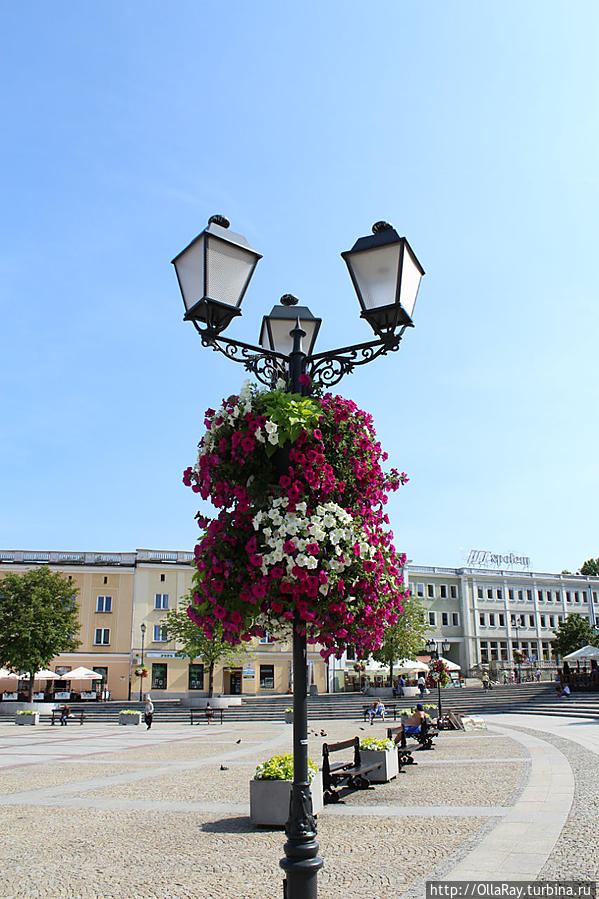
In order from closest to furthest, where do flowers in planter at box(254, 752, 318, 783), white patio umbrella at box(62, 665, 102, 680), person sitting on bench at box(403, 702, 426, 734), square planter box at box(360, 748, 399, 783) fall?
flowers in planter at box(254, 752, 318, 783) < square planter box at box(360, 748, 399, 783) < person sitting on bench at box(403, 702, 426, 734) < white patio umbrella at box(62, 665, 102, 680)

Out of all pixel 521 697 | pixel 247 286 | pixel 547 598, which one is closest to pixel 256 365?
pixel 247 286

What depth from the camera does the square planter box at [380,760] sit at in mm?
12836

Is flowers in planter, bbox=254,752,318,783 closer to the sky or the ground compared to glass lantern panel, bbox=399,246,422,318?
closer to the ground

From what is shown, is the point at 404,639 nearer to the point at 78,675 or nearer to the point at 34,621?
the point at 78,675

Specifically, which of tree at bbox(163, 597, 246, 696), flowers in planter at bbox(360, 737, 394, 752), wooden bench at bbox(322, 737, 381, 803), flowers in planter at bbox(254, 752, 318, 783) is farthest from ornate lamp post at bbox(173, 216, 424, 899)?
tree at bbox(163, 597, 246, 696)

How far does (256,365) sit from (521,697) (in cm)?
3723

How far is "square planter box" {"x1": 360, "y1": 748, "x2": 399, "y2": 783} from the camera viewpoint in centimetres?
1284

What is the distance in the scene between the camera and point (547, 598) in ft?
238

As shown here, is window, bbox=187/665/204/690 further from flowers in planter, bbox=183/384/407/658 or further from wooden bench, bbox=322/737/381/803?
flowers in planter, bbox=183/384/407/658

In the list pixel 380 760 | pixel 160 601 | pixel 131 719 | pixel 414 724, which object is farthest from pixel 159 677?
pixel 380 760

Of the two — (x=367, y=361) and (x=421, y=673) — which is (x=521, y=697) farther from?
(x=367, y=361)

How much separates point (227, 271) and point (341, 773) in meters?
9.11

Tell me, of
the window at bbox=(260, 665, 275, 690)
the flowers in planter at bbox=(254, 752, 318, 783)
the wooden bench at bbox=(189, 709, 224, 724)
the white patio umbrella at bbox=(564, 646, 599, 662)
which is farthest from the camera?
the window at bbox=(260, 665, 275, 690)

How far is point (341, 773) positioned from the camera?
1141cm
